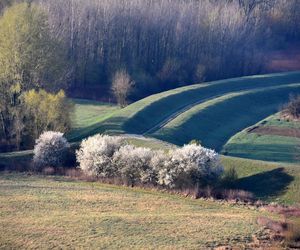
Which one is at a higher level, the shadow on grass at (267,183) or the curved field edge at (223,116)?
the curved field edge at (223,116)

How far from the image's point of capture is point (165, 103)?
7569 centimetres

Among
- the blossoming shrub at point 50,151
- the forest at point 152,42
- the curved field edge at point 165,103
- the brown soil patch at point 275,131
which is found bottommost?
the blossoming shrub at point 50,151

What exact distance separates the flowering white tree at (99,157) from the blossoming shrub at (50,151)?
3592mm

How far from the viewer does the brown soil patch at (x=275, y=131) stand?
66.5 metres

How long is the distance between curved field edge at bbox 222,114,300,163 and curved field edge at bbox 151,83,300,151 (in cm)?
168

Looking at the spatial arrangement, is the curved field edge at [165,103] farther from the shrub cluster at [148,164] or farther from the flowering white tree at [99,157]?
the shrub cluster at [148,164]

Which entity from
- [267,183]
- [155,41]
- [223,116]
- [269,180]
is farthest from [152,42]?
[267,183]

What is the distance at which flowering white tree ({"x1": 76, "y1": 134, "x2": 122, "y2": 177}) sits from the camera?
49.5 meters

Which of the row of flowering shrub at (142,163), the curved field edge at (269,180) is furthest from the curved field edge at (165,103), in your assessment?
the curved field edge at (269,180)

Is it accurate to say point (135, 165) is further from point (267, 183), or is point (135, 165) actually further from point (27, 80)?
point (27, 80)

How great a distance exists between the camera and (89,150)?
1975 inches

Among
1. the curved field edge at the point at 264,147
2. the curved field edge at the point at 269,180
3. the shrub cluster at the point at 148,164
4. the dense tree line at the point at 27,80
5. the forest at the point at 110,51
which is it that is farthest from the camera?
the forest at the point at 110,51

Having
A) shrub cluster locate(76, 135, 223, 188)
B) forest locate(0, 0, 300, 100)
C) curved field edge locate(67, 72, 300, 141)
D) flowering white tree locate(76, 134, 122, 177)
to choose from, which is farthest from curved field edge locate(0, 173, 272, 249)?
forest locate(0, 0, 300, 100)

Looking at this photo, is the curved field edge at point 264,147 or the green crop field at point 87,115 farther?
the green crop field at point 87,115
